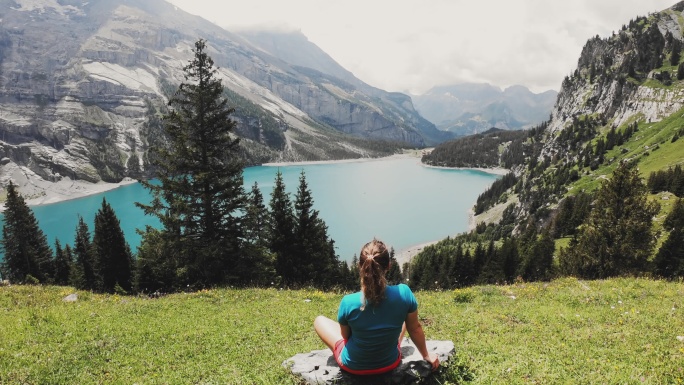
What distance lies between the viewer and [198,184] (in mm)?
21406

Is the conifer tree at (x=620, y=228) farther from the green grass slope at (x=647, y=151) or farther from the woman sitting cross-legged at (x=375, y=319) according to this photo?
the green grass slope at (x=647, y=151)

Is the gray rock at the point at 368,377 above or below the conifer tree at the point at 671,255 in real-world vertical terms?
above

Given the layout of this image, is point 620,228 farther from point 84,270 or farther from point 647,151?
point 647,151

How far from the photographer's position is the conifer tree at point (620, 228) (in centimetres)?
2708

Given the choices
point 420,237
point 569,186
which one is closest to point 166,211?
point 420,237

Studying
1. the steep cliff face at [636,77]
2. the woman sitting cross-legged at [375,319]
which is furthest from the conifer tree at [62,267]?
the steep cliff face at [636,77]

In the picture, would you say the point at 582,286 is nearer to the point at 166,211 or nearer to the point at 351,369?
the point at 351,369

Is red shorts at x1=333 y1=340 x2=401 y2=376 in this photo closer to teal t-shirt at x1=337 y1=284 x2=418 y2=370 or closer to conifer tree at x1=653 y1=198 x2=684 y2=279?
teal t-shirt at x1=337 y1=284 x2=418 y2=370

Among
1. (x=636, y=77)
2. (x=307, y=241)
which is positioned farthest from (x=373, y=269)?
(x=636, y=77)

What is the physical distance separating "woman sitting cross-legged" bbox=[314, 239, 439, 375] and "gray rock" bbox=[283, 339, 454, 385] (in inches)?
6.6

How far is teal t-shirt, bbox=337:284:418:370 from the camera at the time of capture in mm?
5434

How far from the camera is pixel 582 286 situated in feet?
48.9

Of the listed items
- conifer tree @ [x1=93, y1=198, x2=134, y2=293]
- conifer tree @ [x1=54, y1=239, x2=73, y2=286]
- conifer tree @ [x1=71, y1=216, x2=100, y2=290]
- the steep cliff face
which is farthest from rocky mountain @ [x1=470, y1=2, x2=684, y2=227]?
conifer tree @ [x1=54, y1=239, x2=73, y2=286]

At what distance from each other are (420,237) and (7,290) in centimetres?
12215
